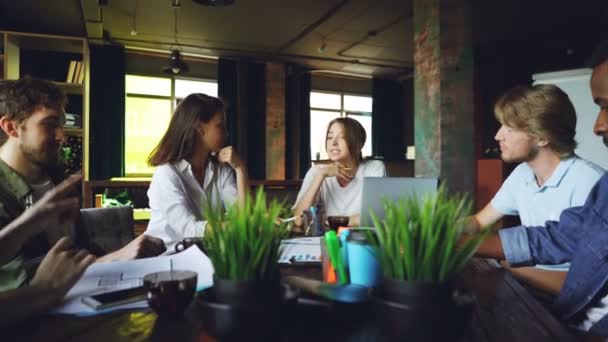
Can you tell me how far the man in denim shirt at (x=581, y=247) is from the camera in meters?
1.14

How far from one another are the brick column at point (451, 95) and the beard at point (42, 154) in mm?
2595

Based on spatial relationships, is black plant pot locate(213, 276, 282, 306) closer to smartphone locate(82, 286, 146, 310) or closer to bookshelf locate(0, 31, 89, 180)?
smartphone locate(82, 286, 146, 310)

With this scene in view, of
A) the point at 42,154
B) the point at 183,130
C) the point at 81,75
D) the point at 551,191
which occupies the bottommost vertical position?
the point at 551,191

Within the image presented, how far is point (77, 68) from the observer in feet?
17.7

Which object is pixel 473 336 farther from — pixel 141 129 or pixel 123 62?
pixel 141 129

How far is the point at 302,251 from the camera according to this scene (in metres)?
1.45

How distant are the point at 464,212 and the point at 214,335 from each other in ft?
1.42

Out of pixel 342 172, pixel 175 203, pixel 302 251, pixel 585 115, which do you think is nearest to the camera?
pixel 302 251

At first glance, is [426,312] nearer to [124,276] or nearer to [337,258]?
[337,258]

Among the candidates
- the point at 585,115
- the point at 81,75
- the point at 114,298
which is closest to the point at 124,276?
the point at 114,298

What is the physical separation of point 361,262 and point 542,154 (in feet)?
4.16

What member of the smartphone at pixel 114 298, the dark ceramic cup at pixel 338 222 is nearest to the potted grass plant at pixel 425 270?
Answer: the smartphone at pixel 114 298

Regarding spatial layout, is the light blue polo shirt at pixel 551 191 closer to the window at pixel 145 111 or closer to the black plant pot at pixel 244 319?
the black plant pot at pixel 244 319

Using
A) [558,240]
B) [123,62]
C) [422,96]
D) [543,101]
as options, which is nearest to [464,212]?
[558,240]
